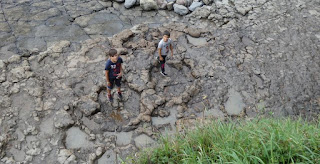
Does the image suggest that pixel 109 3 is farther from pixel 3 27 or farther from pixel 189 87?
pixel 189 87

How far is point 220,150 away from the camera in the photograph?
289 centimetres

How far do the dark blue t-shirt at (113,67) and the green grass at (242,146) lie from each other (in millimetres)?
1429

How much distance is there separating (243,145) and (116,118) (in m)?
2.31

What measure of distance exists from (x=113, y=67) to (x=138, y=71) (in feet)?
3.54

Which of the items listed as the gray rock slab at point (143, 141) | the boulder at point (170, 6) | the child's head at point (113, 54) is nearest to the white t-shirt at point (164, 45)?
the child's head at point (113, 54)

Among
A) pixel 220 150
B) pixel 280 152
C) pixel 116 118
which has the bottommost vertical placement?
pixel 116 118

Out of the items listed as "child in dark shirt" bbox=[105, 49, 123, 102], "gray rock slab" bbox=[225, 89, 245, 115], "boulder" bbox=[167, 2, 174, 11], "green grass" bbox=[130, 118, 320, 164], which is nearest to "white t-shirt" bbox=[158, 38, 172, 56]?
"child in dark shirt" bbox=[105, 49, 123, 102]

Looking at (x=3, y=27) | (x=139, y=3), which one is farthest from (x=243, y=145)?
(x=3, y=27)

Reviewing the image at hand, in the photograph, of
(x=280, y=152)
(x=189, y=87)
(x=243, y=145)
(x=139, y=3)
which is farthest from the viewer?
(x=139, y=3)

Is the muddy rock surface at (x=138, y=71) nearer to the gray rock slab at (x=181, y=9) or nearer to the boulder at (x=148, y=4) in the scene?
the boulder at (x=148, y=4)

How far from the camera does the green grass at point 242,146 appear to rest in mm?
2605

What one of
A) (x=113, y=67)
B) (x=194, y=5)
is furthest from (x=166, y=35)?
(x=194, y=5)

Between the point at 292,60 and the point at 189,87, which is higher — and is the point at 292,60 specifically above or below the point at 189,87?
above

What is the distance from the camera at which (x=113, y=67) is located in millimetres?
4203
